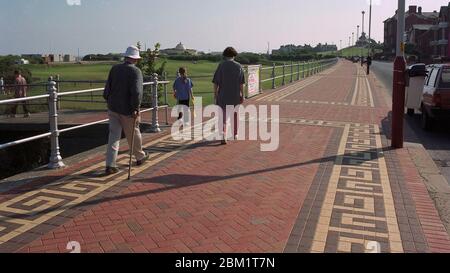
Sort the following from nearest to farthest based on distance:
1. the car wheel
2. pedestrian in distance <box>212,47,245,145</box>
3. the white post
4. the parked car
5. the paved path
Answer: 1. the paved path
2. the white post
3. pedestrian in distance <box>212,47,245,145</box>
4. the parked car
5. the car wheel

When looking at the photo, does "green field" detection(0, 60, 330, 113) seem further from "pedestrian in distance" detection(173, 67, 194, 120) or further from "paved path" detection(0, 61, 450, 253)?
"paved path" detection(0, 61, 450, 253)

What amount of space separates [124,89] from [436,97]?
7.61 meters

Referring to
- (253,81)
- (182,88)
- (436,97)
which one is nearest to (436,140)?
(436,97)

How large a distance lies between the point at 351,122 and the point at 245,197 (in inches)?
285

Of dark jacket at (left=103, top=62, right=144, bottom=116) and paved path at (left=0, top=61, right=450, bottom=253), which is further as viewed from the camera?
dark jacket at (left=103, top=62, right=144, bottom=116)

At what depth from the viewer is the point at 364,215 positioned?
528 cm

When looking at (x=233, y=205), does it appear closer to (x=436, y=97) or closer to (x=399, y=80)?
(x=399, y=80)

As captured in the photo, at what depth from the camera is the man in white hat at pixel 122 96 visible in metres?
6.64

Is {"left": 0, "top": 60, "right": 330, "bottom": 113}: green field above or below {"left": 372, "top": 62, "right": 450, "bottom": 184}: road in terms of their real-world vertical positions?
above

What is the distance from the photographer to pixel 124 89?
670cm

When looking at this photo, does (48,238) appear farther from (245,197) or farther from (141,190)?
(245,197)

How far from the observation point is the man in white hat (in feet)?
21.8

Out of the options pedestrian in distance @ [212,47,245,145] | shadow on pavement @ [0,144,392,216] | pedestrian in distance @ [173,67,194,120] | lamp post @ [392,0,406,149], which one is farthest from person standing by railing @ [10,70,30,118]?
lamp post @ [392,0,406,149]
